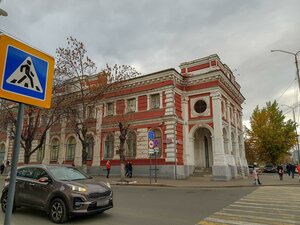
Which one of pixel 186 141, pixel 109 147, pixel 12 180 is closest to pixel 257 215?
pixel 12 180

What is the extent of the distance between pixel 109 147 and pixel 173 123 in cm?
889

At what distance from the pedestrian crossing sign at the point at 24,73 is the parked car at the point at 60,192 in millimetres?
A: 5226

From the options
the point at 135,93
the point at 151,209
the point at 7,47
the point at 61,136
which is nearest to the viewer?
the point at 7,47

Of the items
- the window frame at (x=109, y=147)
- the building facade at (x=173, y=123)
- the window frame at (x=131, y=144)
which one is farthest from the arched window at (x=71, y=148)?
the window frame at (x=131, y=144)

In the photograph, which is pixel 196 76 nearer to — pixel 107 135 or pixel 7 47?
pixel 107 135

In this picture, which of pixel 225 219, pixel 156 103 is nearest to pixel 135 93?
pixel 156 103

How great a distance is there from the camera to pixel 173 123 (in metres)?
27.8

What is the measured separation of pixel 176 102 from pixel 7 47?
26.4m

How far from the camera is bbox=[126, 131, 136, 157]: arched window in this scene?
30.5 m

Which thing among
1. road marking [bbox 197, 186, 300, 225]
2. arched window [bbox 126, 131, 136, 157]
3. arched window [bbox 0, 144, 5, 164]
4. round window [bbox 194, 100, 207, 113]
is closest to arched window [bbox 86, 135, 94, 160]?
arched window [bbox 126, 131, 136, 157]

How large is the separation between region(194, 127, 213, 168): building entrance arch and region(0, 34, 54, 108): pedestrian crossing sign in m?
28.4

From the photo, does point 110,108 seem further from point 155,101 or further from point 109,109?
point 155,101

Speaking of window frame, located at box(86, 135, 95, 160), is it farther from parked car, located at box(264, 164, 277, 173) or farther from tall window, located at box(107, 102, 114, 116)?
parked car, located at box(264, 164, 277, 173)

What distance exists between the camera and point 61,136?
36000 mm
